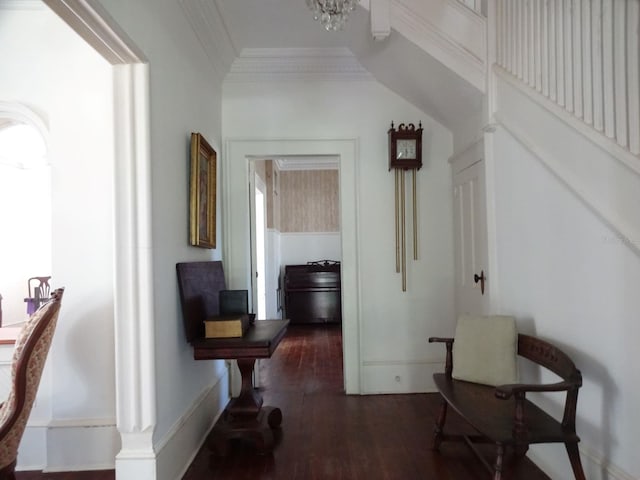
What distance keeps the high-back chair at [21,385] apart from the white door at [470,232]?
8.51ft

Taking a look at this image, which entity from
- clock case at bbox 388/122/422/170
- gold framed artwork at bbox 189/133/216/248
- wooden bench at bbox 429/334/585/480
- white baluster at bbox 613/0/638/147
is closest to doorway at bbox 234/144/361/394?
clock case at bbox 388/122/422/170

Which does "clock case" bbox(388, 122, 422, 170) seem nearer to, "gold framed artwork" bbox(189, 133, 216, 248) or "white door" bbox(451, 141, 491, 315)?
"white door" bbox(451, 141, 491, 315)

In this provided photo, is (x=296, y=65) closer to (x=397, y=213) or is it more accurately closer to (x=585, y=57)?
Result: (x=397, y=213)

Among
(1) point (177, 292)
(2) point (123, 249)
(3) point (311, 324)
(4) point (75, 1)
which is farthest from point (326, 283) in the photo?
(4) point (75, 1)

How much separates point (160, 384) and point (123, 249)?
2.28 feet

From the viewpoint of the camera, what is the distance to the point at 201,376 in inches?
105

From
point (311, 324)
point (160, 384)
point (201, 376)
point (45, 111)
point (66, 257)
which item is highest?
point (45, 111)

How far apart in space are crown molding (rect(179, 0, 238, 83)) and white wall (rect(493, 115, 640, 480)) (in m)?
2.04

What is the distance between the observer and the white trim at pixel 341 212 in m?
3.44

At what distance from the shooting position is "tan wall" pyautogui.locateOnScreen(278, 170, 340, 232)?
7.26m

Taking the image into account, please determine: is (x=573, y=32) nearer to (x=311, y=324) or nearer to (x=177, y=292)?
(x=177, y=292)

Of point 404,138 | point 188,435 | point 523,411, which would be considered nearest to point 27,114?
point 188,435

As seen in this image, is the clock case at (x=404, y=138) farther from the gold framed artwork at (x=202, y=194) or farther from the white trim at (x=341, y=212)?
the gold framed artwork at (x=202, y=194)

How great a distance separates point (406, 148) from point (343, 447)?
7.79 ft
